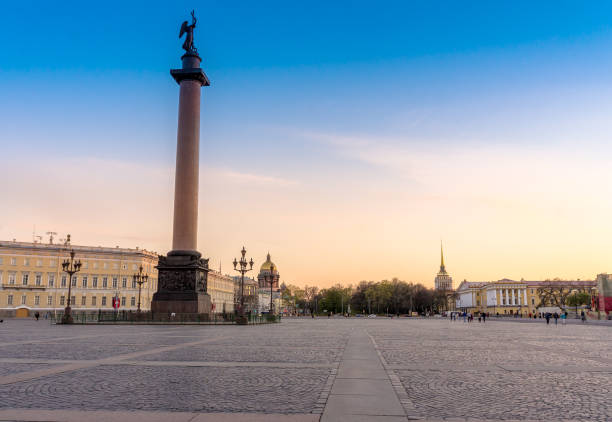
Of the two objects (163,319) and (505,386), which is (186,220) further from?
(505,386)

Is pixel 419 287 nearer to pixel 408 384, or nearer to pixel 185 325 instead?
pixel 185 325

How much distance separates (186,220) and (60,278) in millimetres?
65277

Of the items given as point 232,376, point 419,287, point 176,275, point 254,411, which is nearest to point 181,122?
Answer: point 176,275

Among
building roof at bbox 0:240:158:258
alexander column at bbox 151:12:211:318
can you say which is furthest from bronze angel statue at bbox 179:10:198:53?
building roof at bbox 0:240:158:258

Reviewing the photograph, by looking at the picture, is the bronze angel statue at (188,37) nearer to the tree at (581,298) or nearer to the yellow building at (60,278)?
the yellow building at (60,278)

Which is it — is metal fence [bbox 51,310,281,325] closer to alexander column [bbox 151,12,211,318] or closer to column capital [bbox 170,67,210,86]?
alexander column [bbox 151,12,211,318]

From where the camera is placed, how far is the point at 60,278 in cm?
9956

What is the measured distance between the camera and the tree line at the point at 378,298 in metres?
161

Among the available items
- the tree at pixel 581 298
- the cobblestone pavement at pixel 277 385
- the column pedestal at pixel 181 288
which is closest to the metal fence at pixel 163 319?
the column pedestal at pixel 181 288

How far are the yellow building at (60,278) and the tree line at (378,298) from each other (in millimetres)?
70416

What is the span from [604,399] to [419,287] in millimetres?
170556

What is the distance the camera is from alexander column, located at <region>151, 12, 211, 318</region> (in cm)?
4450

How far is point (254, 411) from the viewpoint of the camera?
7.88 meters

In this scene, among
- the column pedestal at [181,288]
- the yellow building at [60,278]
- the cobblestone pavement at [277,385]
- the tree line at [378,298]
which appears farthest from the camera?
the tree line at [378,298]
